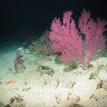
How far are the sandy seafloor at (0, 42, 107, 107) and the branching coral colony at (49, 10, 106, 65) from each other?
18.2 inches

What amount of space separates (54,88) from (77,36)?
200 cm

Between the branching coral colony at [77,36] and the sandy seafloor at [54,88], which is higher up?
the branching coral colony at [77,36]

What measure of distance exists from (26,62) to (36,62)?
47 centimetres

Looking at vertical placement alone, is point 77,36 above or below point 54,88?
above

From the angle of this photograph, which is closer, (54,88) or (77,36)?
(54,88)

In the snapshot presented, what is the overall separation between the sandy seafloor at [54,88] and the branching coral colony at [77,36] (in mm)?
463

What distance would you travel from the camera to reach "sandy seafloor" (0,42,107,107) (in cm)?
500

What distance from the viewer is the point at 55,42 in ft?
23.1

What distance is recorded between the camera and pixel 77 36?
22.3 ft

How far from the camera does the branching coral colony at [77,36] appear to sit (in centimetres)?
674

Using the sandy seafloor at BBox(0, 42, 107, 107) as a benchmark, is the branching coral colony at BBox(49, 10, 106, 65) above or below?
above

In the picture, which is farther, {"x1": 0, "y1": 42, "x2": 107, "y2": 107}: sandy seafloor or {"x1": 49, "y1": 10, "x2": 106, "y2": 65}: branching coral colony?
{"x1": 49, "y1": 10, "x2": 106, "y2": 65}: branching coral colony

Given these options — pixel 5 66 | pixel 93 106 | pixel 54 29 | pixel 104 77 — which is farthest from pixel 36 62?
pixel 93 106

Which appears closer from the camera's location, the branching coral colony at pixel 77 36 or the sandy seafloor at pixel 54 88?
the sandy seafloor at pixel 54 88
